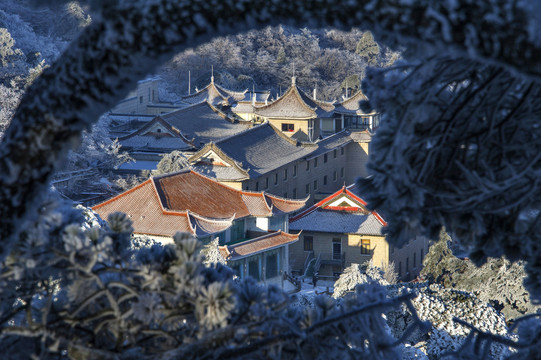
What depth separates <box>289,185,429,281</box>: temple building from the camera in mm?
21828

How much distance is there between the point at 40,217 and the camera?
2.38 m

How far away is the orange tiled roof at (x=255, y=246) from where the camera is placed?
17.6 meters

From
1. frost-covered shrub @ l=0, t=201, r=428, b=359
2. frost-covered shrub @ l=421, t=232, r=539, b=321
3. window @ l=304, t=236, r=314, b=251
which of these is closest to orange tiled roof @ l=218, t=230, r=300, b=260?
window @ l=304, t=236, r=314, b=251

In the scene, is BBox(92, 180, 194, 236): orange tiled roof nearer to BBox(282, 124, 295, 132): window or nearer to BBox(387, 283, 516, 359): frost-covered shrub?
BBox(387, 283, 516, 359): frost-covered shrub

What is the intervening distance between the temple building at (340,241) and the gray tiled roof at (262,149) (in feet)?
8.81

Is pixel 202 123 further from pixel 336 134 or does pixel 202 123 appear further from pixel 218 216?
pixel 218 216

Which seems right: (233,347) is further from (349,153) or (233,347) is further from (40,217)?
(349,153)

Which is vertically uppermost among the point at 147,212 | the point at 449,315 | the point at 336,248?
the point at 147,212

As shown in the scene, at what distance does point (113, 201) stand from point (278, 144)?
975 cm

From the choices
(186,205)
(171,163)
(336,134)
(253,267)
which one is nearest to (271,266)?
(253,267)

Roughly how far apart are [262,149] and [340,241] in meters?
A: 5.30

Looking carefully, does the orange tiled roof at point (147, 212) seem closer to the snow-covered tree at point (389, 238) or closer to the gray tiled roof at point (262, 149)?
the gray tiled roof at point (262, 149)

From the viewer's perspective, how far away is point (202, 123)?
1157 inches

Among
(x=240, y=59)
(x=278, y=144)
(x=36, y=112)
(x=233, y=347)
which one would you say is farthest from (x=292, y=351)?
(x=240, y=59)
